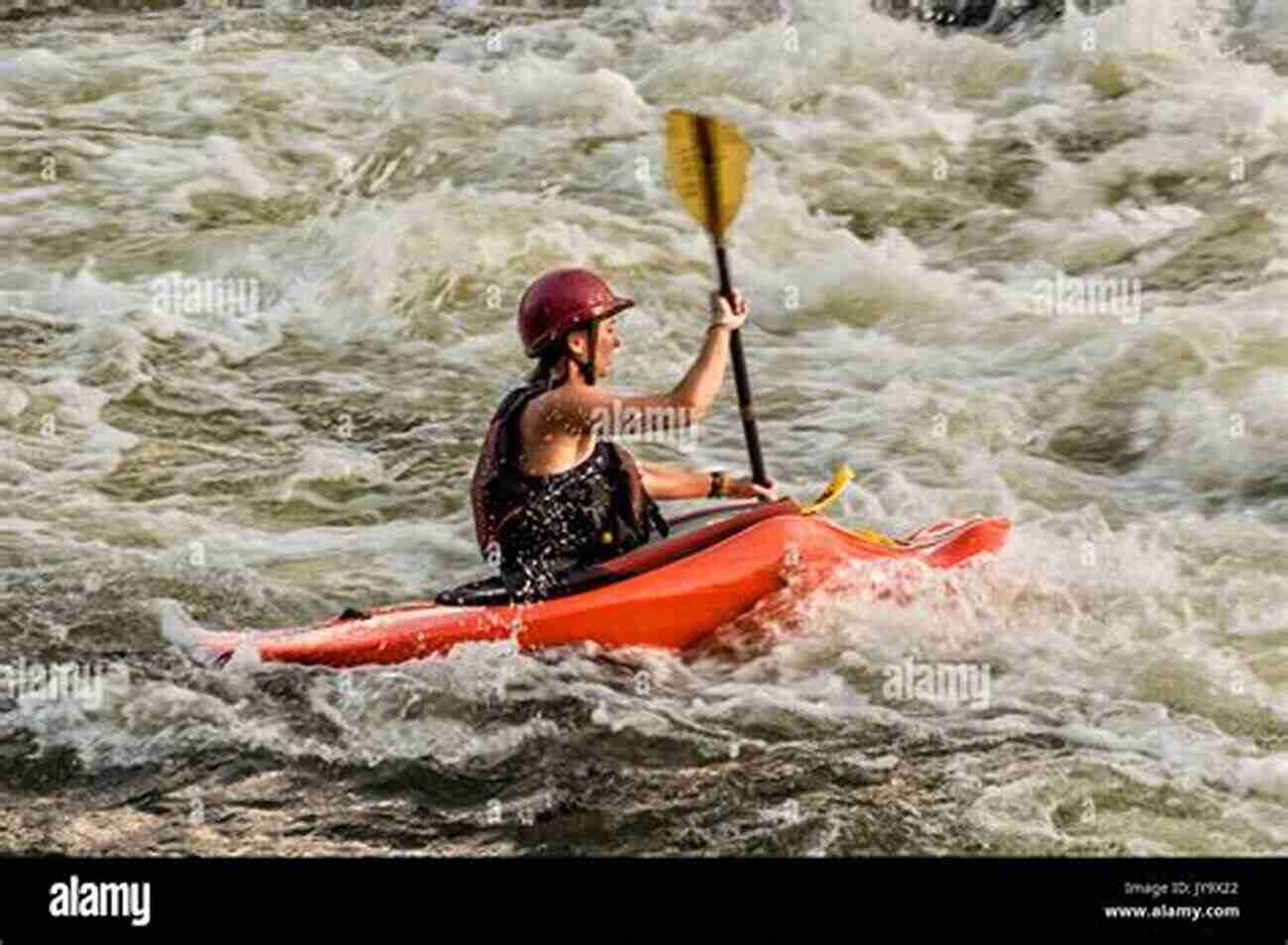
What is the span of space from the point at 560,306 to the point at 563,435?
35 centimetres

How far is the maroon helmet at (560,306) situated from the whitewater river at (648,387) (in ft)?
2.86

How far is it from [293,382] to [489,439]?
3604 mm

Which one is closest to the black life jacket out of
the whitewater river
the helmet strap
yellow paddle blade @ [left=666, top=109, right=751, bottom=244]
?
the helmet strap

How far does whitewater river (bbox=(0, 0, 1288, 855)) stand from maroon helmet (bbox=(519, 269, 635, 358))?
A: 2.86 feet

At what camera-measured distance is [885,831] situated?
6.35 metres

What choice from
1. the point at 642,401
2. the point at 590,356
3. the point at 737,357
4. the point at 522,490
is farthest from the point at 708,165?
the point at 522,490

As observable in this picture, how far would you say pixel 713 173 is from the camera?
766cm

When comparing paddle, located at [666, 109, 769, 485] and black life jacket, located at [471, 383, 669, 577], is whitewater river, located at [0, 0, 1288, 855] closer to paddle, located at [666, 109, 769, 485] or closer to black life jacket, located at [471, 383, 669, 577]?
black life jacket, located at [471, 383, 669, 577]

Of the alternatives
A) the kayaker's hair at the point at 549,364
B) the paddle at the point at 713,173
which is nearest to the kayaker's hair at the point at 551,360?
the kayaker's hair at the point at 549,364

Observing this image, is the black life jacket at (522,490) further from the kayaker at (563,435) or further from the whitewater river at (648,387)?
the whitewater river at (648,387)

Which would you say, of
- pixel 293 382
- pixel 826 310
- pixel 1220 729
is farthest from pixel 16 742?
pixel 826 310

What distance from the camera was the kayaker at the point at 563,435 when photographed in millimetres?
7070

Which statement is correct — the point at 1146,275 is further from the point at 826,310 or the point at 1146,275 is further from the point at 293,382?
the point at 293,382

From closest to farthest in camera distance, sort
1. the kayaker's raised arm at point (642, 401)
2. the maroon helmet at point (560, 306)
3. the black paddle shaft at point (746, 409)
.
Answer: the kayaker's raised arm at point (642, 401) → the maroon helmet at point (560, 306) → the black paddle shaft at point (746, 409)
